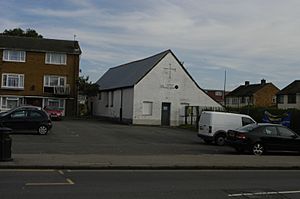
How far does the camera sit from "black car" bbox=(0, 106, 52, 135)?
28.2m

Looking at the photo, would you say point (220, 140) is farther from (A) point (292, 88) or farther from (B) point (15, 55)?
(A) point (292, 88)

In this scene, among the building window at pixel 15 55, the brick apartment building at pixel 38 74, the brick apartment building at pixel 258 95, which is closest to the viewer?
the brick apartment building at pixel 38 74

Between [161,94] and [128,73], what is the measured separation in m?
8.73

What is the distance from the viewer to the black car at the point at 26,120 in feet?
92.4

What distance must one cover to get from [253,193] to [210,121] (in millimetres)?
16524

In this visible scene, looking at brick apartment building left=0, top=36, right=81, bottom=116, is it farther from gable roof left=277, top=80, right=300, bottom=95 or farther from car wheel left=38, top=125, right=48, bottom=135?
gable roof left=277, top=80, right=300, bottom=95

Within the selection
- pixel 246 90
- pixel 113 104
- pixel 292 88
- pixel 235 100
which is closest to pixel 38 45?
pixel 113 104

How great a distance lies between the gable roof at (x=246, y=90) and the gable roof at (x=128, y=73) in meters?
34.0

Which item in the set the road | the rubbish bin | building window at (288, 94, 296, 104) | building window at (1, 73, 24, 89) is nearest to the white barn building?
building window at (1, 73, 24, 89)

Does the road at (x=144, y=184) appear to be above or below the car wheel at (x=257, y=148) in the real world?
below

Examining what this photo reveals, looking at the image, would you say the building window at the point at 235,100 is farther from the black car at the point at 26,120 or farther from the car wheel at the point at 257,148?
the car wheel at the point at 257,148

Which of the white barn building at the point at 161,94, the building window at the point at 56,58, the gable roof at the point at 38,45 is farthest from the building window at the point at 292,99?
the building window at the point at 56,58

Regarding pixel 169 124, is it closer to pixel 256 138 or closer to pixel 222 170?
pixel 256 138

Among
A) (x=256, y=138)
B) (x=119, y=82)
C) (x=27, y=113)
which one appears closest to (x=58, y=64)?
(x=119, y=82)
